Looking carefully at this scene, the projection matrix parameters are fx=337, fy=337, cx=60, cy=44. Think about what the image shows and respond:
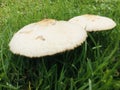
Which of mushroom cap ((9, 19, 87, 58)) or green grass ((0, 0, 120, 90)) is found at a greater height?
mushroom cap ((9, 19, 87, 58))

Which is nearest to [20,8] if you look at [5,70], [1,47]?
[1,47]

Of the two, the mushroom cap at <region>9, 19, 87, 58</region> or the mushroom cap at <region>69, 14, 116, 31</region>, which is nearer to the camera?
the mushroom cap at <region>9, 19, 87, 58</region>

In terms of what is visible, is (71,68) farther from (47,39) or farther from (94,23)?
(94,23)

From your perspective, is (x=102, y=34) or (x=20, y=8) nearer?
(x=102, y=34)

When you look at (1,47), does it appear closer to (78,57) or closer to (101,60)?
(78,57)

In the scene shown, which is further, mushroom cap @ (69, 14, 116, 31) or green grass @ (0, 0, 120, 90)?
mushroom cap @ (69, 14, 116, 31)

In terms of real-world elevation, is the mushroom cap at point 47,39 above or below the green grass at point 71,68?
above

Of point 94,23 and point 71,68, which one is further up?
point 94,23

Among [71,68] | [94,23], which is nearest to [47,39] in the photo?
[71,68]
